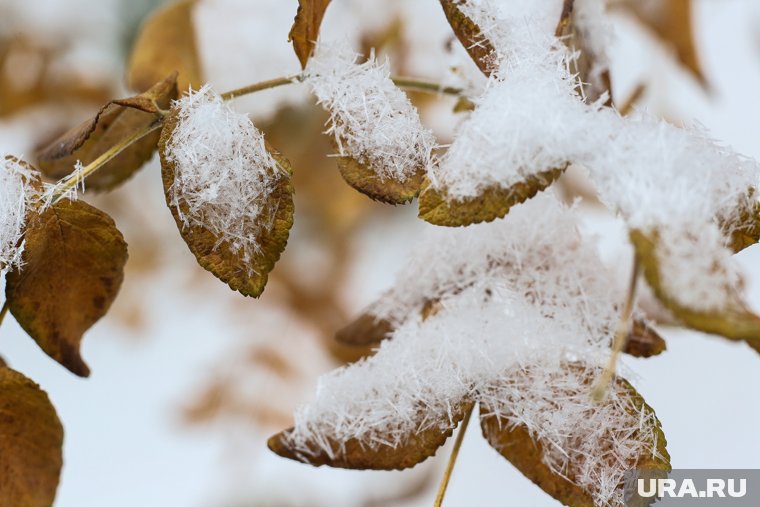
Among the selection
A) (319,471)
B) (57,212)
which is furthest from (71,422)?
(57,212)

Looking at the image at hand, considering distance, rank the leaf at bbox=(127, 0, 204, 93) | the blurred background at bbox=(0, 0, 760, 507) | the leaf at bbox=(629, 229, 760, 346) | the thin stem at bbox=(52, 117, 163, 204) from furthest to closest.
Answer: the blurred background at bbox=(0, 0, 760, 507)
the leaf at bbox=(127, 0, 204, 93)
the thin stem at bbox=(52, 117, 163, 204)
the leaf at bbox=(629, 229, 760, 346)

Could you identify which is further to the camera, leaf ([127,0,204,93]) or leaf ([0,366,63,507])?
leaf ([127,0,204,93])

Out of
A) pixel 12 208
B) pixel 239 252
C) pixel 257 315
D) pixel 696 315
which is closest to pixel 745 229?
pixel 696 315

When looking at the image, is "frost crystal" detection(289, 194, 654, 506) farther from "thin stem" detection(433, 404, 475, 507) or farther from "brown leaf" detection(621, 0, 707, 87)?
"brown leaf" detection(621, 0, 707, 87)

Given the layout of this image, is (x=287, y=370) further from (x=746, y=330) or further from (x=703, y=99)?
(x=746, y=330)

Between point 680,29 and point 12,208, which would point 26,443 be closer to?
point 12,208

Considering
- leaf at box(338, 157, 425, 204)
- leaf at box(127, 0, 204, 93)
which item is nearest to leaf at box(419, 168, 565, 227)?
leaf at box(338, 157, 425, 204)

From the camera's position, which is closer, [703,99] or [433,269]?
[433,269]
